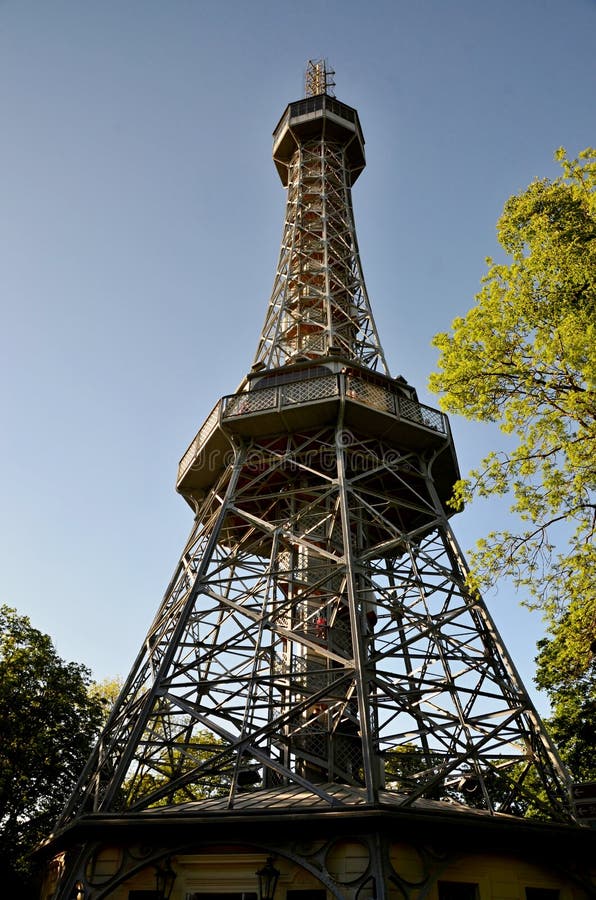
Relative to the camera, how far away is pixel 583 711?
21.2 m

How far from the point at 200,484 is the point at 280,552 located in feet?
10.4

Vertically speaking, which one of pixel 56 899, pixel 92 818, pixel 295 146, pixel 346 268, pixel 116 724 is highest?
pixel 295 146

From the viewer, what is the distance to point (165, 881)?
9148mm

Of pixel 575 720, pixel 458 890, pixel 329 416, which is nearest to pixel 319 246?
pixel 329 416

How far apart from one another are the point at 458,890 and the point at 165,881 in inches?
164

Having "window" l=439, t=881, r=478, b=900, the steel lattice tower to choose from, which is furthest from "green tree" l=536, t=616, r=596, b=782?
"window" l=439, t=881, r=478, b=900

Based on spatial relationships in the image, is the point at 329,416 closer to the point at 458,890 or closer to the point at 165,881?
the point at 458,890

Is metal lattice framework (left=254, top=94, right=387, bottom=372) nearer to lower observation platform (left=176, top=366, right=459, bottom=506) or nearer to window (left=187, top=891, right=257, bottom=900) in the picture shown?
lower observation platform (left=176, top=366, right=459, bottom=506)

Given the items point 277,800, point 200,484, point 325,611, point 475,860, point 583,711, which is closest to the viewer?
point 475,860

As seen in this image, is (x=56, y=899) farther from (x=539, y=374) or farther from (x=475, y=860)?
(x=539, y=374)

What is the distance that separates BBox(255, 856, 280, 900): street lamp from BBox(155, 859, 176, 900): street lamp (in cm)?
131

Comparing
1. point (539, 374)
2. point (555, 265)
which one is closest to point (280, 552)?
point (539, 374)

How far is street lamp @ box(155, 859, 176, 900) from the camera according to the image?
909 cm

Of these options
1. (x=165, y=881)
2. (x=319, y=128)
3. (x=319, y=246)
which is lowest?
(x=165, y=881)
